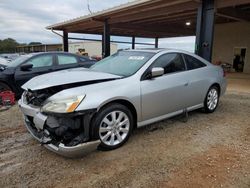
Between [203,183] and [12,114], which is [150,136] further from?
[12,114]

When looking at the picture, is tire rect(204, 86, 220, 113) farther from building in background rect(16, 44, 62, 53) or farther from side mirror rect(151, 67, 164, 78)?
building in background rect(16, 44, 62, 53)

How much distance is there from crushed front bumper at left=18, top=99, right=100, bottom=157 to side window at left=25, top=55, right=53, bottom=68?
12.1 feet

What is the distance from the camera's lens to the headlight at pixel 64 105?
277cm

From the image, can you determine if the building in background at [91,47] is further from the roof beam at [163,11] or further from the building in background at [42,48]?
the roof beam at [163,11]

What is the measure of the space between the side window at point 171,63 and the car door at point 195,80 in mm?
175

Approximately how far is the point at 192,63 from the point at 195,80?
0.38 metres

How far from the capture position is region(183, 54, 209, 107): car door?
439 centimetres

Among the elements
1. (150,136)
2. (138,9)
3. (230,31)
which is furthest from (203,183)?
(230,31)

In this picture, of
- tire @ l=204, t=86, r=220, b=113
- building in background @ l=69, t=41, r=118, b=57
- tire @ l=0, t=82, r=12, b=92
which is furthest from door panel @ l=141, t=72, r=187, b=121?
building in background @ l=69, t=41, r=118, b=57

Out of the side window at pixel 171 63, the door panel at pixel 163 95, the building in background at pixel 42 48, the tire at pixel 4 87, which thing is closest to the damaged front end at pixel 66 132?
the door panel at pixel 163 95

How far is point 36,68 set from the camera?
6.64m

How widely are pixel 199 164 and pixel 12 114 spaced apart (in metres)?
4.23

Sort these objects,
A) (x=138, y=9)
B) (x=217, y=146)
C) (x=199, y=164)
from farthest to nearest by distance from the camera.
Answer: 1. (x=138, y=9)
2. (x=217, y=146)
3. (x=199, y=164)

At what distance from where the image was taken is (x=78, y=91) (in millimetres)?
2959
